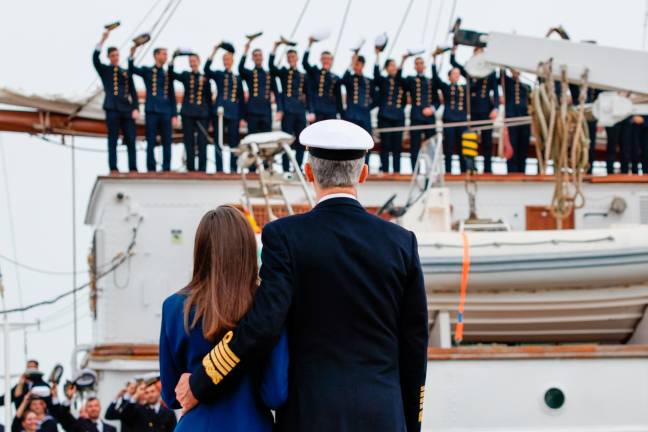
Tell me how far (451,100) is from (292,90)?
2195mm

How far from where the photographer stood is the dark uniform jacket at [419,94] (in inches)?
714

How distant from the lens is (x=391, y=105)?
59.5 feet

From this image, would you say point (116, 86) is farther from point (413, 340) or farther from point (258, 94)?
point (413, 340)

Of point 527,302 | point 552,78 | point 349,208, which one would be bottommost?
point 527,302

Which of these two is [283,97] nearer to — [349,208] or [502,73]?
[502,73]

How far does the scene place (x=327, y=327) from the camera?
4188mm

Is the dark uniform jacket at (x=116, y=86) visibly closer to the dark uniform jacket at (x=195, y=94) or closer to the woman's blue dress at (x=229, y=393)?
the dark uniform jacket at (x=195, y=94)

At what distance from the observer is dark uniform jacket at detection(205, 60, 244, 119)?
17281 mm

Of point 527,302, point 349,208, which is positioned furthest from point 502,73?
point 349,208

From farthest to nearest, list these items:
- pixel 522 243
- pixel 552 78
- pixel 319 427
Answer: pixel 522 243 → pixel 552 78 → pixel 319 427

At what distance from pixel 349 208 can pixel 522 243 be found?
756cm

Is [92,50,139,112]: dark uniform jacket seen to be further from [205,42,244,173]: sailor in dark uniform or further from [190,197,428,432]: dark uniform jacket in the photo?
[190,197,428,432]: dark uniform jacket

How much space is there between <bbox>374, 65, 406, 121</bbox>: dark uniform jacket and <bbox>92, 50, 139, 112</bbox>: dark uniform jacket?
3.18 m

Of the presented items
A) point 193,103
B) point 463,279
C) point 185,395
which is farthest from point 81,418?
point 185,395
